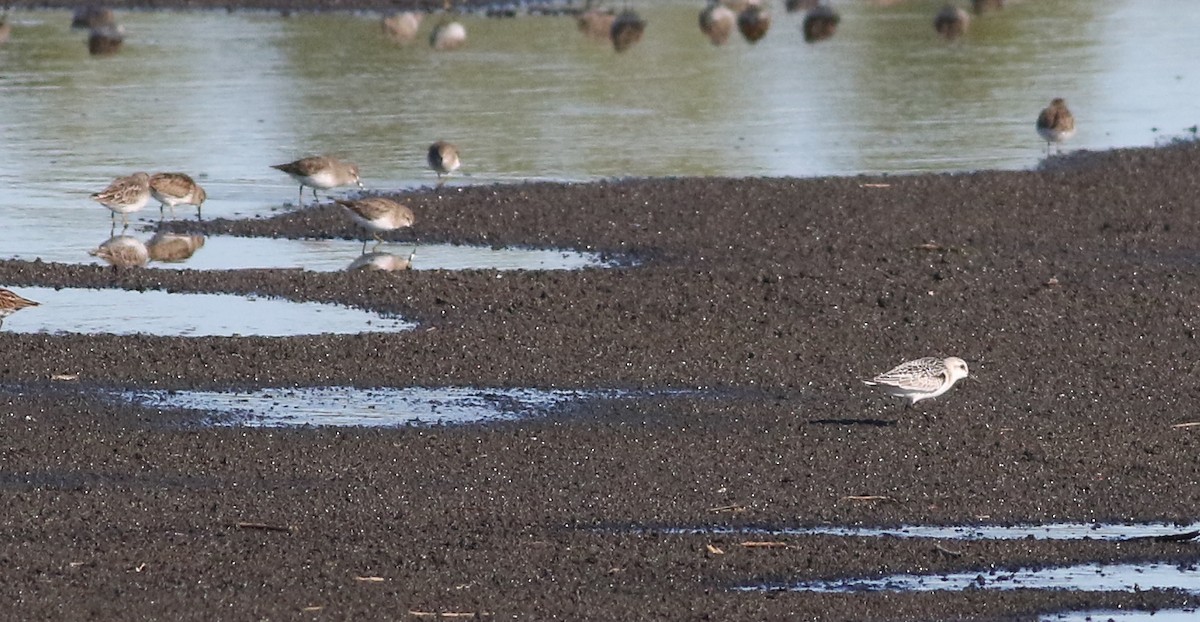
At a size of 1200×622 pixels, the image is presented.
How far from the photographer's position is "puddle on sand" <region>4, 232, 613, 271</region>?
17.6 metres

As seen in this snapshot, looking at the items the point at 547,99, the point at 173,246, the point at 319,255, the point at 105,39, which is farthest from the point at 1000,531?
the point at 105,39

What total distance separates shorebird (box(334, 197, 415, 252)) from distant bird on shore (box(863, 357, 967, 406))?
667 cm

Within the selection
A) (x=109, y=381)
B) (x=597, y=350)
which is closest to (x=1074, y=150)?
(x=597, y=350)

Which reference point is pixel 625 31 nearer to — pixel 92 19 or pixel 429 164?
pixel 92 19

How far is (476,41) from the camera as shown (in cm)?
3559

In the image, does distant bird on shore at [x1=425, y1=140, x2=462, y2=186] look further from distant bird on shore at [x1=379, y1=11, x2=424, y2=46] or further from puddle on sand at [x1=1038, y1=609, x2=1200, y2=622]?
distant bird on shore at [x1=379, y1=11, x2=424, y2=46]

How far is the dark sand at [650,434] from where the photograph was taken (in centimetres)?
957

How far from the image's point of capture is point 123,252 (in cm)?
1816

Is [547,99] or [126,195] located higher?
[126,195]

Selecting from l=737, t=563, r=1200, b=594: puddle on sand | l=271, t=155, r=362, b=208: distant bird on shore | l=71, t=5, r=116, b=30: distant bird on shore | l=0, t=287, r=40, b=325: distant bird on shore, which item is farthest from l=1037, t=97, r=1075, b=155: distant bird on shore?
l=71, t=5, r=116, b=30: distant bird on shore

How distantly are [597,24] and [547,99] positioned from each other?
27.3 ft

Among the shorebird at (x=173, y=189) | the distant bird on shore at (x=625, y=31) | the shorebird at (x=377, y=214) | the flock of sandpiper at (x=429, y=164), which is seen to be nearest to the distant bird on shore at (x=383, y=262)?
the flock of sandpiper at (x=429, y=164)

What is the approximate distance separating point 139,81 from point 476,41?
6641mm

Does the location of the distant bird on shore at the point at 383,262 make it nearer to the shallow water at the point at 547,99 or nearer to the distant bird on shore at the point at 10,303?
the shallow water at the point at 547,99
